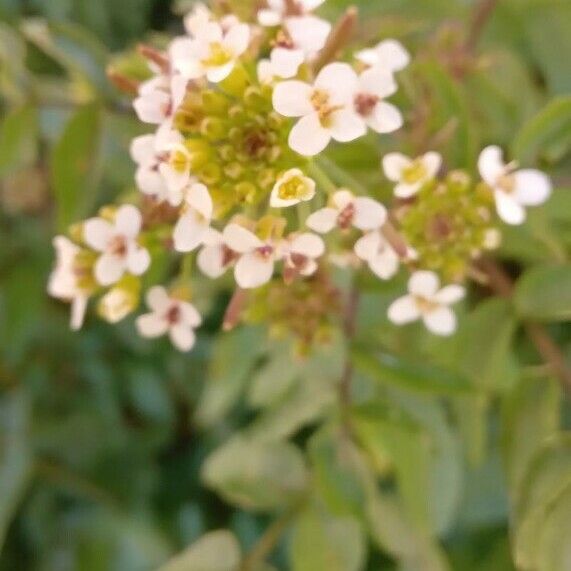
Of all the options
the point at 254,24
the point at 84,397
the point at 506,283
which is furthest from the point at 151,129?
the point at 84,397

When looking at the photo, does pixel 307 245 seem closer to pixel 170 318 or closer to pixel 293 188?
pixel 293 188

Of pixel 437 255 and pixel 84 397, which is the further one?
pixel 84 397

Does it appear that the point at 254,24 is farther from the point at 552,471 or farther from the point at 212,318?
the point at 212,318

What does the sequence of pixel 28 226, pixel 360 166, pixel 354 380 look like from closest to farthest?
pixel 360 166
pixel 354 380
pixel 28 226

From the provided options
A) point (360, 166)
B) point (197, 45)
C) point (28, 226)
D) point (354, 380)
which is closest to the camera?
point (197, 45)

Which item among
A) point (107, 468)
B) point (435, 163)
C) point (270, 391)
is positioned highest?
point (435, 163)

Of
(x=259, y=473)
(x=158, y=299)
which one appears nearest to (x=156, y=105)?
(x=158, y=299)
